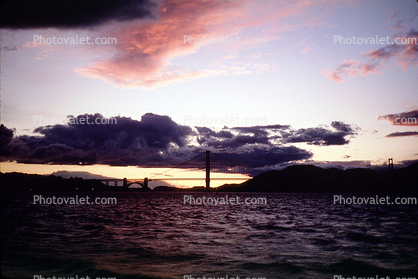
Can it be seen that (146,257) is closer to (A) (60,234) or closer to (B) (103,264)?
(B) (103,264)

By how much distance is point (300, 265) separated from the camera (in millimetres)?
12086

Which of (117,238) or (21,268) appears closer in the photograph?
(21,268)

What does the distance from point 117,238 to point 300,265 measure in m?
11.0

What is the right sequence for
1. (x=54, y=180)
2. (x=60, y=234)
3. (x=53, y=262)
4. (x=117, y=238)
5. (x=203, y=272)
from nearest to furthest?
(x=203, y=272)
(x=53, y=262)
(x=117, y=238)
(x=60, y=234)
(x=54, y=180)

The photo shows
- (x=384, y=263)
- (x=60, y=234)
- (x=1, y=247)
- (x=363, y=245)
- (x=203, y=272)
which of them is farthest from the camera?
(x=60, y=234)

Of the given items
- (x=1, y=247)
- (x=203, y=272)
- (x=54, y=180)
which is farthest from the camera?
(x=54, y=180)

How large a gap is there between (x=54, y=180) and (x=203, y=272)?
214 m

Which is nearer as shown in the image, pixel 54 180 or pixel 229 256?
pixel 229 256

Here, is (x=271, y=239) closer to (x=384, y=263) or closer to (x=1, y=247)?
(x=384, y=263)

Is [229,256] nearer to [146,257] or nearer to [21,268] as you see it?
[146,257]

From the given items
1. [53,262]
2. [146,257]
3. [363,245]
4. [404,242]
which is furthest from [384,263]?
[53,262]

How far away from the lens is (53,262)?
468 inches

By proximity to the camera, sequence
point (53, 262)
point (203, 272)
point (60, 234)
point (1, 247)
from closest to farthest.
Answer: point (203, 272)
point (53, 262)
point (1, 247)
point (60, 234)

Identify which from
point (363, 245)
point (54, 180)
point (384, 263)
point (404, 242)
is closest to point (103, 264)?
point (384, 263)
